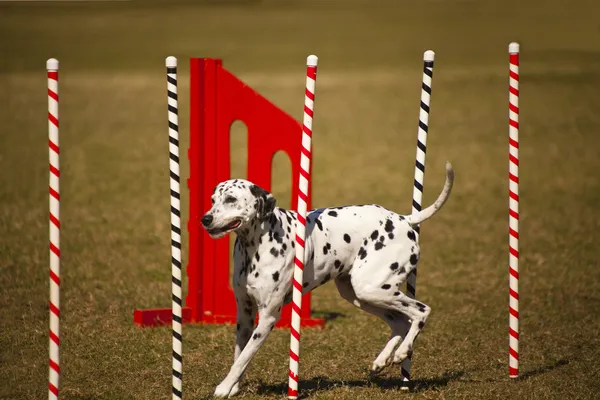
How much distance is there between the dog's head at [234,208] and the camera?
28.2 feet

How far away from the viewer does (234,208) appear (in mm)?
8656

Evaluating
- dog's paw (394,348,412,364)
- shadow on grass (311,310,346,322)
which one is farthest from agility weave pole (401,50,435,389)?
shadow on grass (311,310,346,322)

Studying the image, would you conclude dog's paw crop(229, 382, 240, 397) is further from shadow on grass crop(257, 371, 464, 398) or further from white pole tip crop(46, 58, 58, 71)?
white pole tip crop(46, 58, 58, 71)

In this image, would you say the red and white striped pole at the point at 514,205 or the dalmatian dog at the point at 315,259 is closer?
the dalmatian dog at the point at 315,259

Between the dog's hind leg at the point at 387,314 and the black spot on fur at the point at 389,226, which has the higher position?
the black spot on fur at the point at 389,226

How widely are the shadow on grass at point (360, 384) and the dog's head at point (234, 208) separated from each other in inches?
57.9

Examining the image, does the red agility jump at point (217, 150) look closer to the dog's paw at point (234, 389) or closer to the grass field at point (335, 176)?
the grass field at point (335, 176)

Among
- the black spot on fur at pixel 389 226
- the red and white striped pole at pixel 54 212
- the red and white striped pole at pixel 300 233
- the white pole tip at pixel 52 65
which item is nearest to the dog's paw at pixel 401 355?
the red and white striped pole at pixel 300 233

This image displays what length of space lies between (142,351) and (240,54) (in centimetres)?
3512

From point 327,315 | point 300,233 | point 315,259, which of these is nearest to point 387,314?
point 315,259

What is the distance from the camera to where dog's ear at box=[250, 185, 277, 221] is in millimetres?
8758

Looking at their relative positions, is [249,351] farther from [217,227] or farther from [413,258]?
[413,258]

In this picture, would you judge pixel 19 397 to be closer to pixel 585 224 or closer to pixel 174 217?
pixel 174 217

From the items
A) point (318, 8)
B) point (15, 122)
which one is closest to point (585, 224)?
point (15, 122)
